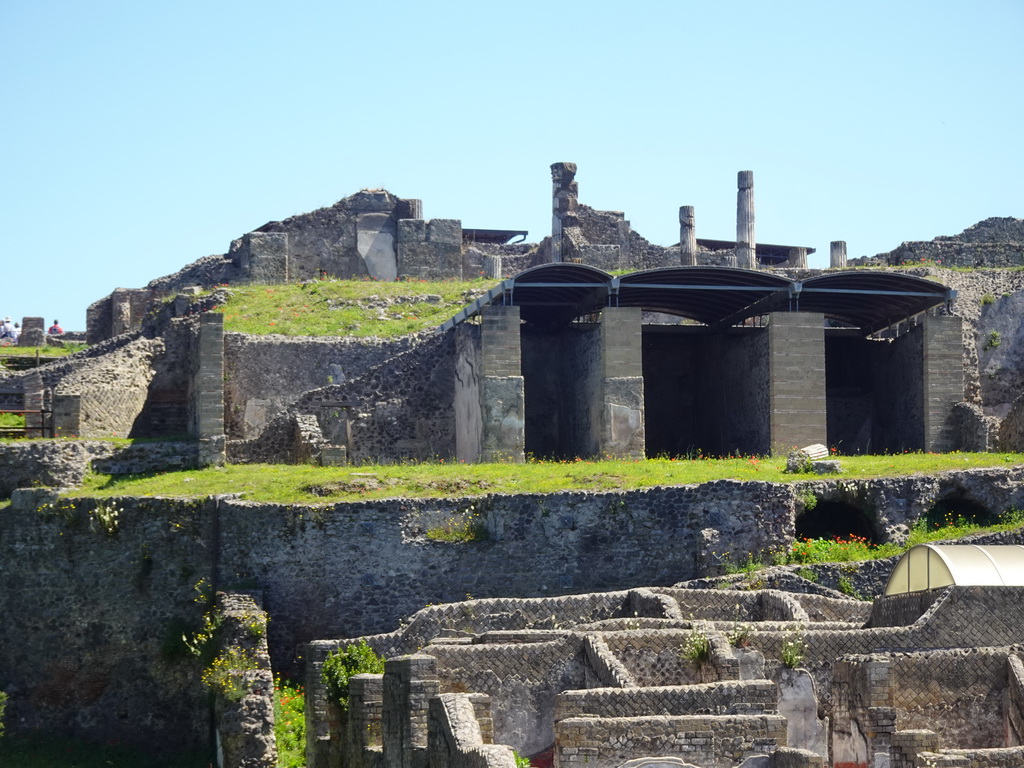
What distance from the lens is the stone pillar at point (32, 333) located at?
5569 cm

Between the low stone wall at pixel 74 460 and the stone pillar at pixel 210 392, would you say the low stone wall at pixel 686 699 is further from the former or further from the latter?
the stone pillar at pixel 210 392

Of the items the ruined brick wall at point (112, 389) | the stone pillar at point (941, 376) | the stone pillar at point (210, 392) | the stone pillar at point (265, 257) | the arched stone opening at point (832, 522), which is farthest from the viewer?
the stone pillar at point (265, 257)

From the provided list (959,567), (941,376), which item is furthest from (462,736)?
(941,376)

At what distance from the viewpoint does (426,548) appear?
3484cm

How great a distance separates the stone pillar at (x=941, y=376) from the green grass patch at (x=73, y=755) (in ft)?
61.9

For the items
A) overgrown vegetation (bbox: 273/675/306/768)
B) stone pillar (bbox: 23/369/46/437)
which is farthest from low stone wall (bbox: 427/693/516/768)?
stone pillar (bbox: 23/369/46/437)

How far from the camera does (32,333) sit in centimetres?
5603

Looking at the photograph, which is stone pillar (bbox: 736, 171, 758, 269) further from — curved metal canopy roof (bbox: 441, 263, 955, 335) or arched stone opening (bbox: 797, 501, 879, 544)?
arched stone opening (bbox: 797, 501, 879, 544)

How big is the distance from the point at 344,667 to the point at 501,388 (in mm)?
13476

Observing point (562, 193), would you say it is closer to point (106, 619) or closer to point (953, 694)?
point (106, 619)

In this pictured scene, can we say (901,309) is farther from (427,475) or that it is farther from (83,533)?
(83,533)

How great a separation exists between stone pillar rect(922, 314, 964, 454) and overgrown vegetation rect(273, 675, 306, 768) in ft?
56.9

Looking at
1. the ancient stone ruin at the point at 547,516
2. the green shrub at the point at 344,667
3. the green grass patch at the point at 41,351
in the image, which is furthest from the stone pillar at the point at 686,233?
the green shrub at the point at 344,667

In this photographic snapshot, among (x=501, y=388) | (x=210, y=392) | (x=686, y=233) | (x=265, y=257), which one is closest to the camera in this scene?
(x=210, y=392)
